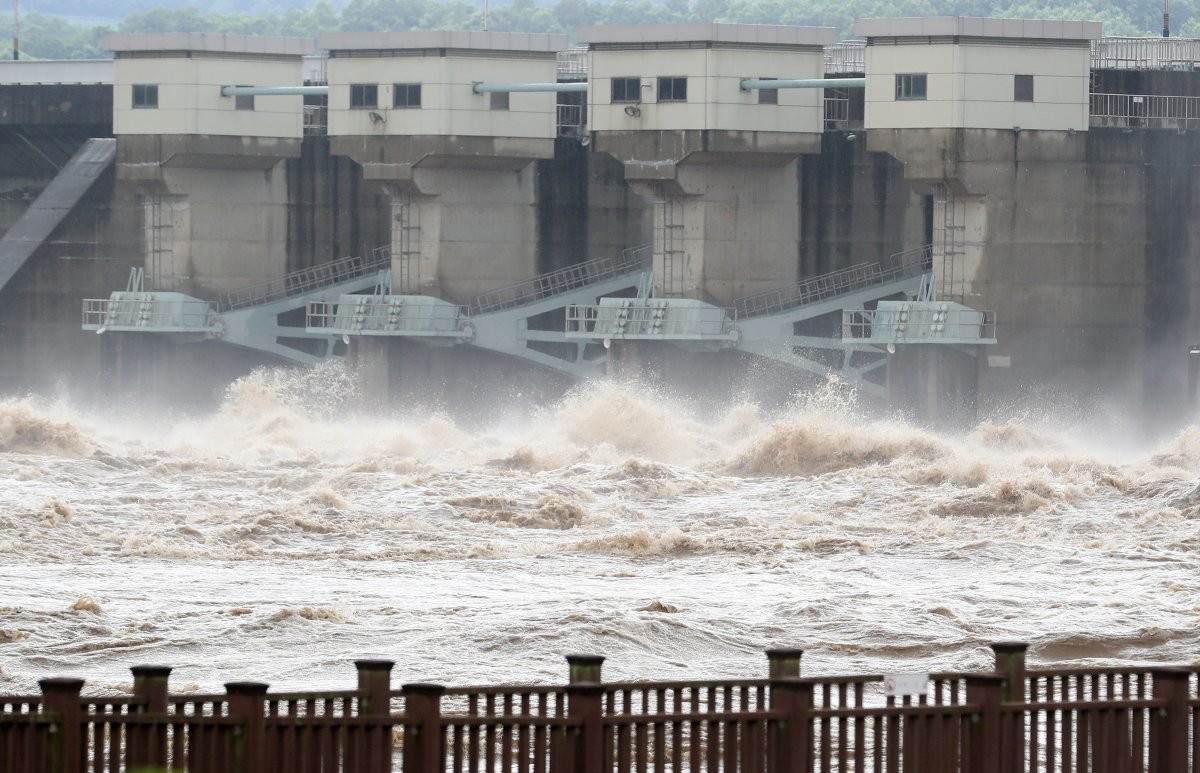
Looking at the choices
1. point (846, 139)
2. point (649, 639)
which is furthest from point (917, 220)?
point (649, 639)

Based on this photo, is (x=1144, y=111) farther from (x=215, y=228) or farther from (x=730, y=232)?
(x=215, y=228)

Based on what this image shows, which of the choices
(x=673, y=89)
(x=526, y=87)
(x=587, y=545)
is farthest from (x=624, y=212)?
(x=587, y=545)

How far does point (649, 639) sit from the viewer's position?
2047 cm

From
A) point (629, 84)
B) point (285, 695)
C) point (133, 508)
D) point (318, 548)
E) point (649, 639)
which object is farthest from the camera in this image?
point (629, 84)

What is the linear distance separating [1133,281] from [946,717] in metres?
38.2

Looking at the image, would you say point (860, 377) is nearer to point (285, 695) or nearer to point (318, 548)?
point (318, 548)

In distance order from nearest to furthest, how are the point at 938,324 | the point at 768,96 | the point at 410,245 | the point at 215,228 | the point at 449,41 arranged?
the point at 938,324
the point at 768,96
the point at 449,41
the point at 410,245
the point at 215,228

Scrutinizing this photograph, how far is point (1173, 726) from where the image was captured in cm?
1053

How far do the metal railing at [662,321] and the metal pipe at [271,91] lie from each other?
9.18m

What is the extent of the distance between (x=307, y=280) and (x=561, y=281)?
7092 mm

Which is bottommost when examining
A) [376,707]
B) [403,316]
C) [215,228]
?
[376,707]

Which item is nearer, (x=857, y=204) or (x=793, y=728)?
(x=793, y=728)

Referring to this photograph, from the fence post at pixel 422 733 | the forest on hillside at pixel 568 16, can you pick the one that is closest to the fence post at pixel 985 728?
the fence post at pixel 422 733

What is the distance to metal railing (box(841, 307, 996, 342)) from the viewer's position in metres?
46.5
